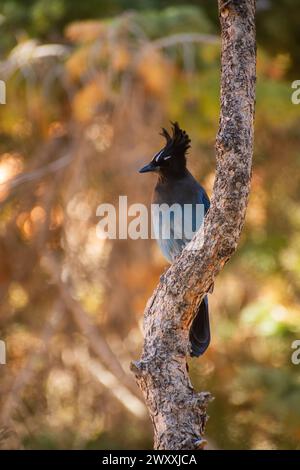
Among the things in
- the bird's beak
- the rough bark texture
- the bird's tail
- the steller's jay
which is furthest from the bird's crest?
the rough bark texture

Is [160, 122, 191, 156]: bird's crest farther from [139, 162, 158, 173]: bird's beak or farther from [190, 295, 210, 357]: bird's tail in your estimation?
[190, 295, 210, 357]: bird's tail

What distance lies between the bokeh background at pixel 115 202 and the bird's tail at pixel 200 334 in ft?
4.71

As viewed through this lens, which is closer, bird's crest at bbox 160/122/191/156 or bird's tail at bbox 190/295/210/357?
bird's tail at bbox 190/295/210/357

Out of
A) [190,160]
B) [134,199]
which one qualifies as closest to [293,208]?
[190,160]

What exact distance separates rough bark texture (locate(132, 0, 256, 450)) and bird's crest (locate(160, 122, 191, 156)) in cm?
123

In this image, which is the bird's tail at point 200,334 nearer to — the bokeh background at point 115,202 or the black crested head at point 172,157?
the black crested head at point 172,157

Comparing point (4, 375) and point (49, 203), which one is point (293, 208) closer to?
point (49, 203)

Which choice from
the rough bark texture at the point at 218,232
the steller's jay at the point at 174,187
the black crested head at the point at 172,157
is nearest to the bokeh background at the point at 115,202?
the steller's jay at the point at 174,187

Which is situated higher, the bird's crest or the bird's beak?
the bird's crest

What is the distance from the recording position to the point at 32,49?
19.7 feet

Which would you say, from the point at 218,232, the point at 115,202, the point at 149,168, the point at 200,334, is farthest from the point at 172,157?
the point at 115,202

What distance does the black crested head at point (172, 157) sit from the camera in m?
4.29

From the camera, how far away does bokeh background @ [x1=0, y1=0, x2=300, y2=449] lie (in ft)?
19.3
